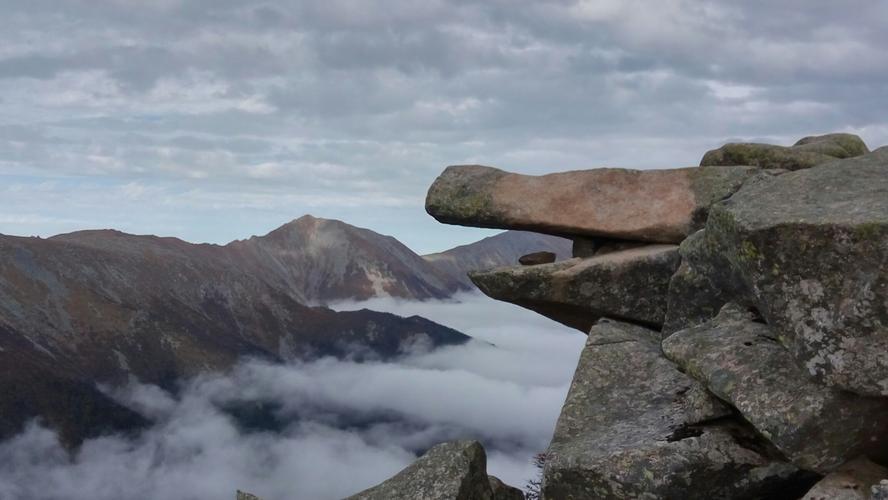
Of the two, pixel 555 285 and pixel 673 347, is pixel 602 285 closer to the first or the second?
pixel 555 285

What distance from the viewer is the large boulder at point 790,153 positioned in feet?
86.6

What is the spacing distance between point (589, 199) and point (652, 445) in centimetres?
1098

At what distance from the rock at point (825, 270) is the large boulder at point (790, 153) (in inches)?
386

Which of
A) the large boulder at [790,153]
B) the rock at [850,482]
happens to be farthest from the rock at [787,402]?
the large boulder at [790,153]

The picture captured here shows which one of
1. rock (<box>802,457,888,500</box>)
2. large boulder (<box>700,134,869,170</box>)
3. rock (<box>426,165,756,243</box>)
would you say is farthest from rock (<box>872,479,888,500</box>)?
large boulder (<box>700,134,869,170</box>)

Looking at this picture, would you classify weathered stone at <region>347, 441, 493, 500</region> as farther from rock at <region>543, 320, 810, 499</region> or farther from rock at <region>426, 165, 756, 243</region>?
rock at <region>426, 165, 756, 243</region>

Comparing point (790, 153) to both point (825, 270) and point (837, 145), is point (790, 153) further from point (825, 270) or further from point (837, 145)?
point (825, 270)

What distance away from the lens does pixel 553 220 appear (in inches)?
1075

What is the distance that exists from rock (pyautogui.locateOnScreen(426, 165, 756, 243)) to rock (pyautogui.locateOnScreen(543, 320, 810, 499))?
222 inches

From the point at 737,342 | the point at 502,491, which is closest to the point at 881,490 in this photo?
the point at 737,342

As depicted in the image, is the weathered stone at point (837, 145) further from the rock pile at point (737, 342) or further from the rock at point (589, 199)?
the rock at point (589, 199)

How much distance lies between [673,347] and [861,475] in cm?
450

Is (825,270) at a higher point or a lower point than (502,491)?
higher

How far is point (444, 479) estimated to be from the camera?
23.1 m
